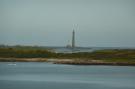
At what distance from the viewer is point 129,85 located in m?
28.2

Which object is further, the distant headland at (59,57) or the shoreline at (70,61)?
the distant headland at (59,57)

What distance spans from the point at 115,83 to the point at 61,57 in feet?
91.7

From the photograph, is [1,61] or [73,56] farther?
[73,56]

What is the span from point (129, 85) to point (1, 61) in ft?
90.4

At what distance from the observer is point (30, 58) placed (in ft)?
185

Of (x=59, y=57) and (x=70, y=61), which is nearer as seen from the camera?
(x=70, y=61)

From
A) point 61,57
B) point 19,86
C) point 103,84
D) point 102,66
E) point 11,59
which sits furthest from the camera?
point 61,57

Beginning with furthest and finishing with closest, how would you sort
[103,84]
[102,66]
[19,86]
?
1. [102,66]
2. [103,84]
3. [19,86]

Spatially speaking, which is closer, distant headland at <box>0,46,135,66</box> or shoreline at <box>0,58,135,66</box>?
shoreline at <box>0,58,135,66</box>

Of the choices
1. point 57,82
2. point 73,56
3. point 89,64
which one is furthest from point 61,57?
point 57,82

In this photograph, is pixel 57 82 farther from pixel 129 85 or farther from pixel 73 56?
pixel 73 56

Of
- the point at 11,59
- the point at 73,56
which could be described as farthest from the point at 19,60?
the point at 73,56

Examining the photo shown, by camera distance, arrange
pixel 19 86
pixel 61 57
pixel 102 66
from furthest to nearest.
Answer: pixel 61 57 → pixel 102 66 → pixel 19 86

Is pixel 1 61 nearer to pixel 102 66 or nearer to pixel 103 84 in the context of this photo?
pixel 102 66
